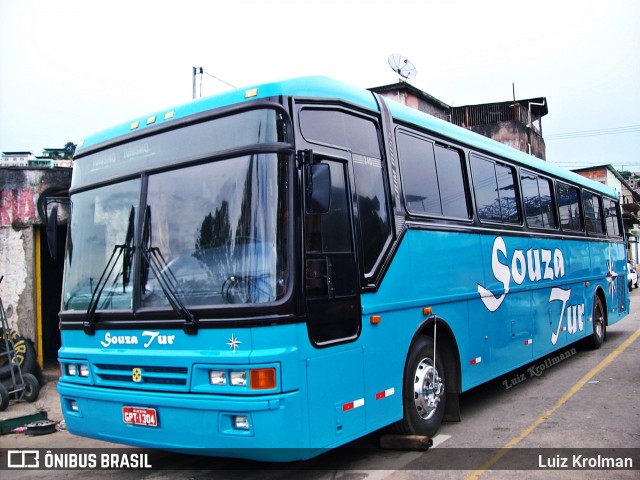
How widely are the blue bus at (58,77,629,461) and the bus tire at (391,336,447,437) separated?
21 mm

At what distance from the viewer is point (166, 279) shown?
15.4 feet

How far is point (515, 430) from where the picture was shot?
6543 mm

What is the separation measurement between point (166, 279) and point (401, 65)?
12.0 m

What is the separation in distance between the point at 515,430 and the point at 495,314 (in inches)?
61.8

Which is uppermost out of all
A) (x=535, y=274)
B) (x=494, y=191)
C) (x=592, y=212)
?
(x=592, y=212)

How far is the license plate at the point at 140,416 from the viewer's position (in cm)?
464

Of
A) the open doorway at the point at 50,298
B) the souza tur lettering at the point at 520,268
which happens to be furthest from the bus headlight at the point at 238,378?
the open doorway at the point at 50,298

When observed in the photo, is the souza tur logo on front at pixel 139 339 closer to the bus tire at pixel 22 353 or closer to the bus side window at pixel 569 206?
the bus tire at pixel 22 353

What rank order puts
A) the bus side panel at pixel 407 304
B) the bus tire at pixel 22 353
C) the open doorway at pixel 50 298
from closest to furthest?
the bus side panel at pixel 407 304 < the bus tire at pixel 22 353 < the open doorway at pixel 50 298

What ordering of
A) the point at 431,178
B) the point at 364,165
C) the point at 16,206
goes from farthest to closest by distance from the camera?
1. the point at 16,206
2. the point at 431,178
3. the point at 364,165

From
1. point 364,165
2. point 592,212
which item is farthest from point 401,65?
point 364,165

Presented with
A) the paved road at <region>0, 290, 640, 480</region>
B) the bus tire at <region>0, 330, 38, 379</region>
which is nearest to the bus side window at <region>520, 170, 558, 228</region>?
the paved road at <region>0, 290, 640, 480</region>

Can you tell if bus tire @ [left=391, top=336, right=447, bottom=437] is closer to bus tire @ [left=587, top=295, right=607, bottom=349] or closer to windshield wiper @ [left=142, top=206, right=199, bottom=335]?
windshield wiper @ [left=142, top=206, right=199, bottom=335]

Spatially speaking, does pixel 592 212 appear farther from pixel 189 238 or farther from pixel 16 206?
pixel 16 206
